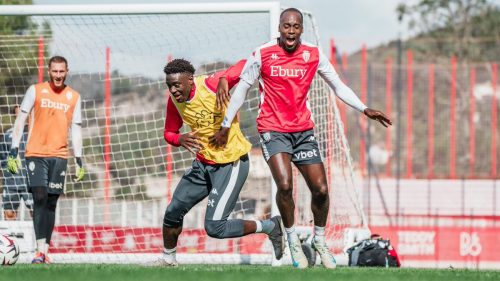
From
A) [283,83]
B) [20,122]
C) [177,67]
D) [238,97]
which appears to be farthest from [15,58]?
[283,83]

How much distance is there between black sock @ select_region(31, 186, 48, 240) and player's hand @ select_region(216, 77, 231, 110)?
2.50 m

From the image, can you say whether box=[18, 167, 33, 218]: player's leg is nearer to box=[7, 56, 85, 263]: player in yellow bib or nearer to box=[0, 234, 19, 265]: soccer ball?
box=[7, 56, 85, 263]: player in yellow bib

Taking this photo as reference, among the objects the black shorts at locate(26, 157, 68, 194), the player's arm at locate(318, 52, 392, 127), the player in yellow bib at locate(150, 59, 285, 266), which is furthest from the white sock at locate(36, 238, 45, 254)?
the player's arm at locate(318, 52, 392, 127)

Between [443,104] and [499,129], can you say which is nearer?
[443,104]

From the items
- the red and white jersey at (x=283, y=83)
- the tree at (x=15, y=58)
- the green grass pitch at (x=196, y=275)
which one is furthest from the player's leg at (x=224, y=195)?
the tree at (x=15, y=58)

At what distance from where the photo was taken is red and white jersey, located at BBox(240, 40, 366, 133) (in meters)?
8.91

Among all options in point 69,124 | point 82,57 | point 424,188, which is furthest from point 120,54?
point 424,188

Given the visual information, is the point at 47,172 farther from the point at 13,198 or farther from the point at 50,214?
the point at 13,198

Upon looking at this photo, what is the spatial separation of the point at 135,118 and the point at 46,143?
12.7ft

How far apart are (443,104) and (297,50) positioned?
2161 cm

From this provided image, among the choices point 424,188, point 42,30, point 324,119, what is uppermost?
point 42,30

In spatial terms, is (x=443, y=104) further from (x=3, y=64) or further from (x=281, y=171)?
(x=281, y=171)

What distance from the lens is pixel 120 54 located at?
1353 cm

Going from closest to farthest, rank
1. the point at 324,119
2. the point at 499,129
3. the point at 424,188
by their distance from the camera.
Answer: the point at 324,119, the point at 424,188, the point at 499,129
